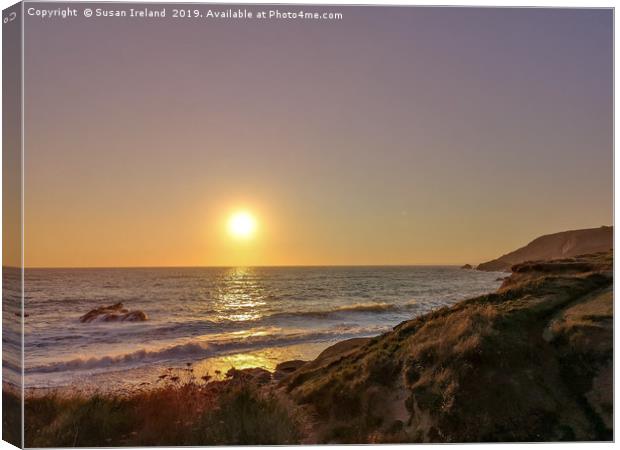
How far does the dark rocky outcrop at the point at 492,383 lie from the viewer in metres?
8.04

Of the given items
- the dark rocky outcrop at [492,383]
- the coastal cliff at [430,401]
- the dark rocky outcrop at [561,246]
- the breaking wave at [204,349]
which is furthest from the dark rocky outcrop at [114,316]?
the dark rocky outcrop at [561,246]

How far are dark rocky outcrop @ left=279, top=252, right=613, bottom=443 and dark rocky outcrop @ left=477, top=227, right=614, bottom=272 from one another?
476mm

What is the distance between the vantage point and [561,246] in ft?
37.2

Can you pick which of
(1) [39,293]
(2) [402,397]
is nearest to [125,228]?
(2) [402,397]

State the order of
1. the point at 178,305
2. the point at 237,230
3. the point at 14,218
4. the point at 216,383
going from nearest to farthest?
the point at 14,218 → the point at 216,383 → the point at 237,230 → the point at 178,305

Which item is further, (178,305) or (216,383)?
(178,305)

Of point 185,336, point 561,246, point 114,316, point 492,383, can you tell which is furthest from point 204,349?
point 114,316

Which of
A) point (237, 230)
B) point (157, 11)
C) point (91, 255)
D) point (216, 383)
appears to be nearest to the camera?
point (157, 11)

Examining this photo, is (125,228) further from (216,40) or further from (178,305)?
(178,305)

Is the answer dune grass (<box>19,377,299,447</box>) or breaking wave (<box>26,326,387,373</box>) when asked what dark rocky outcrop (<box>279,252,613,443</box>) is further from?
breaking wave (<box>26,326,387,373</box>)

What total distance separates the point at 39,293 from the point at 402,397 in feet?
Answer: 106

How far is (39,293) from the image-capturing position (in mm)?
34906

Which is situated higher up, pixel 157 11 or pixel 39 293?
pixel 157 11

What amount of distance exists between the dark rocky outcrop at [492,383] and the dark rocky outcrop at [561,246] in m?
0.48
